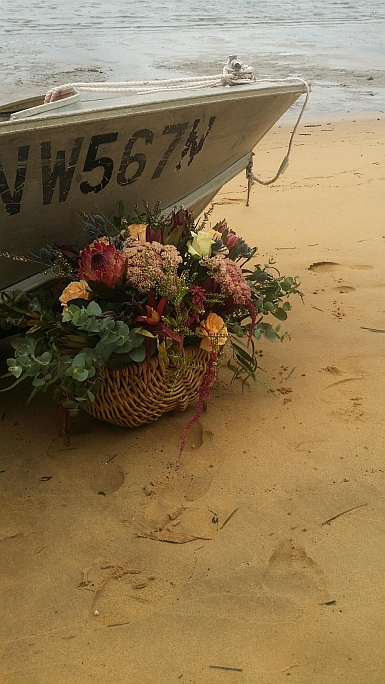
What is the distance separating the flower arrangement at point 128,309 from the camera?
2.16m

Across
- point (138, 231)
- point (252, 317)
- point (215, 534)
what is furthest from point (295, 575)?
point (138, 231)

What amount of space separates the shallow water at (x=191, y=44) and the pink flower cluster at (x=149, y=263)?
7076 millimetres

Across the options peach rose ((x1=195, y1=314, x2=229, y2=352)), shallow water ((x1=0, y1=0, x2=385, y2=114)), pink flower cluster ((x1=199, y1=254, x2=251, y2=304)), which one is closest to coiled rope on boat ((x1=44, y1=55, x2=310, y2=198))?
pink flower cluster ((x1=199, y1=254, x2=251, y2=304))

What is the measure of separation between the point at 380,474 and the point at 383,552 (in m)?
0.33

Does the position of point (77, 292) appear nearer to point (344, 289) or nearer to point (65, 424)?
point (65, 424)

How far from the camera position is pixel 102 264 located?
2223mm

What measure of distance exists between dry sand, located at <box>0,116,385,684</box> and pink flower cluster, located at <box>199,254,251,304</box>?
0.48m

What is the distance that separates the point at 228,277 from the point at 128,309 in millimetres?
354

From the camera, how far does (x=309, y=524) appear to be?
2.04 m

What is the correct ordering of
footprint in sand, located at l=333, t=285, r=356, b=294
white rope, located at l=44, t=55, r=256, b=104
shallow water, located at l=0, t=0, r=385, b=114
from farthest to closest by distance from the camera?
shallow water, located at l=0, t=0, r=385, b=114 → footprint in sand, located at l=333, t=285, r=356, b=294 → white rope, located at l=44, t=55, r=256, b=104

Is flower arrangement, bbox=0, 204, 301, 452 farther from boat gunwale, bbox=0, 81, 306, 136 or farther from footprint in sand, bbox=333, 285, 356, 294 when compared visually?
footprint in sand, bbox=333, 285, 356, 294

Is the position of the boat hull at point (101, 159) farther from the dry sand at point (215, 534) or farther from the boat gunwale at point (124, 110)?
the dry sand at point (215, 534)

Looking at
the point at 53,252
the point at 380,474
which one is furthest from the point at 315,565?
the point at 53,252

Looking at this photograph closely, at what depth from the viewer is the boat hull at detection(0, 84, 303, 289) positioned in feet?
7.01
